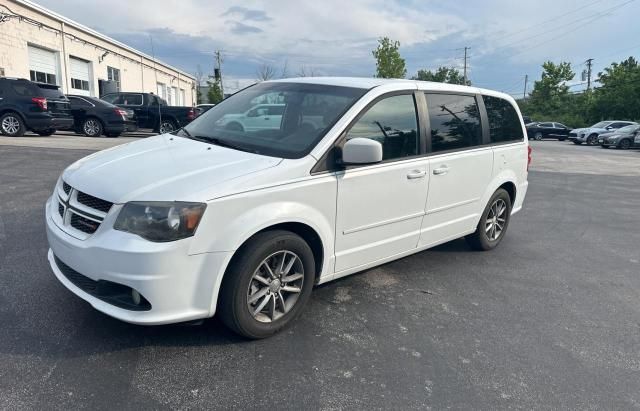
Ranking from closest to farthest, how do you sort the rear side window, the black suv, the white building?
1. the rear side window
2. the black suv
3. the white building

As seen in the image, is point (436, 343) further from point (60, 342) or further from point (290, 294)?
point (60, 342)

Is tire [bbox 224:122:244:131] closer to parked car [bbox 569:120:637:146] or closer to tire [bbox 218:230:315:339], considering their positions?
tire [bbox 218:230:315:339]

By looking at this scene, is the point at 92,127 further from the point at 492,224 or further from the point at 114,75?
the point at 114,75

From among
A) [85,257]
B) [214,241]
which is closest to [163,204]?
[214,241]

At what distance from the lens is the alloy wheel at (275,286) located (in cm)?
315

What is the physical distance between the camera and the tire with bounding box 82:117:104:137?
16828 mm

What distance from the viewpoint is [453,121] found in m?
4.61

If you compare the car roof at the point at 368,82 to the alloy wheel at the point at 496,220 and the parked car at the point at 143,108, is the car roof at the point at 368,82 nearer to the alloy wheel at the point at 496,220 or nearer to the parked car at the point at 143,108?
the alloy wheel at the point at 496,220

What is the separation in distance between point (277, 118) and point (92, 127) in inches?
605

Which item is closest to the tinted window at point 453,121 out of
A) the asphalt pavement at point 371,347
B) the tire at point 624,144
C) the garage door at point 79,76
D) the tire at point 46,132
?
the asphalt pavement at point 371,347

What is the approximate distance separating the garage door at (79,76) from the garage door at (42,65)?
4.76ft

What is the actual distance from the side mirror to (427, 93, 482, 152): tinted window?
1.12 metres

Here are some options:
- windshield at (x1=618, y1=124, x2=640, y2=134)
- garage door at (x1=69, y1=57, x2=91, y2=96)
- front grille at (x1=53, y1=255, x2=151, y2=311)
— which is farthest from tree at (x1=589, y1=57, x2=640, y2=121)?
front grille at (x1=53, y1=255, x2=151, y2=311)

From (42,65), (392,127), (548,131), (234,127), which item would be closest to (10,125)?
(42,65)
